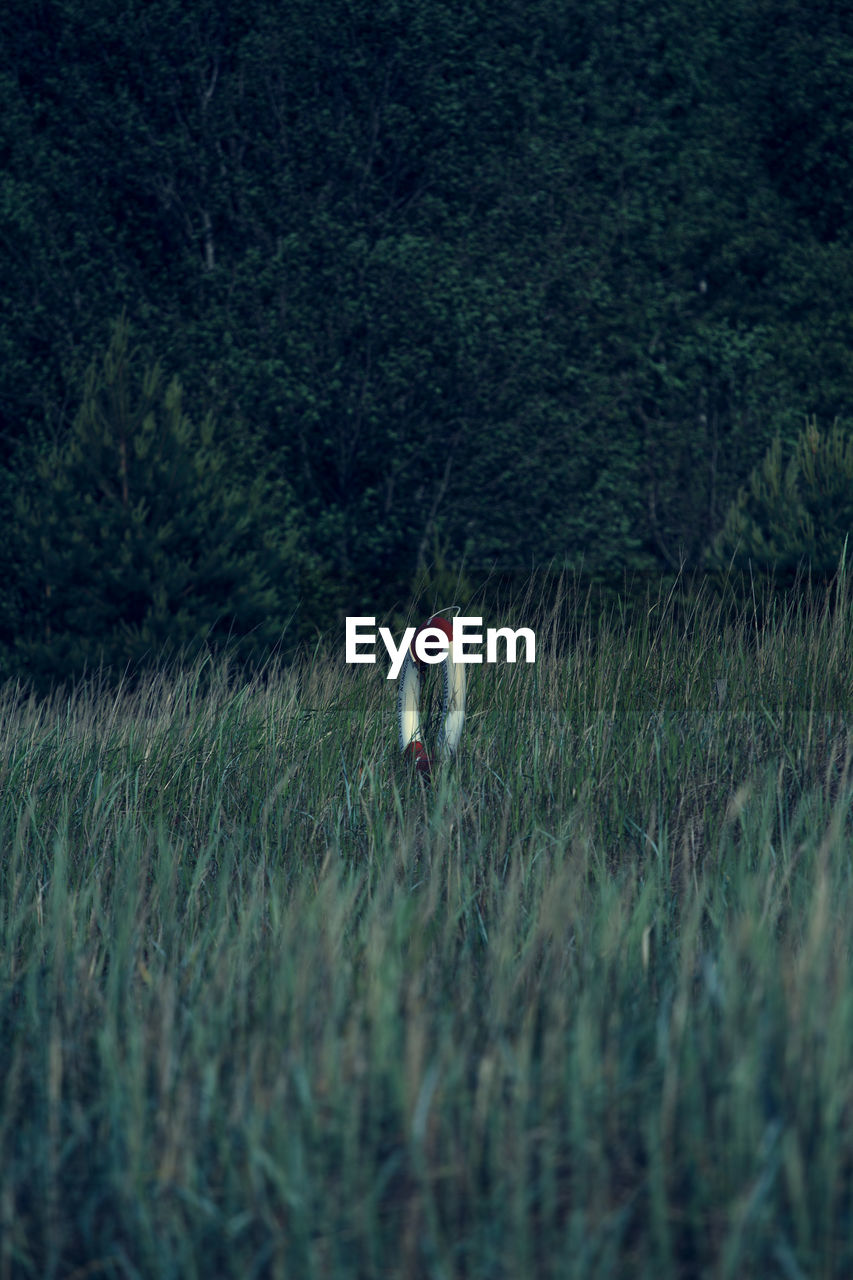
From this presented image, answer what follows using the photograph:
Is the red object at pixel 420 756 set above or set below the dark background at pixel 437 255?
below

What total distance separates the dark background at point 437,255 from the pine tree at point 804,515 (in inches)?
265

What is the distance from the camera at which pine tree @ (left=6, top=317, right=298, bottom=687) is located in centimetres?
1365

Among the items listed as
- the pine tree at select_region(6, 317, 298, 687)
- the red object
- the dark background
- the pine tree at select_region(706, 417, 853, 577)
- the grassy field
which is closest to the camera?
the grassy field

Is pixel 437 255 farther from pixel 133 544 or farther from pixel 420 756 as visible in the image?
pixel 420 756

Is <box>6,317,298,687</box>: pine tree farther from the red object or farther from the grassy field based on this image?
the grassy field

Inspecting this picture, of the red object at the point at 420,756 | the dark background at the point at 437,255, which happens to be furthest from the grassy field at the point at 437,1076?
the dark background at the point at 437,255

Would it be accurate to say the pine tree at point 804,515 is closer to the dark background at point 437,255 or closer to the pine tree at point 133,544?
the pine tree at point 133,544

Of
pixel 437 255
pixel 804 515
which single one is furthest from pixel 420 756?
pixel 437 255

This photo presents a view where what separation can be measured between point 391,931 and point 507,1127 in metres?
0.73

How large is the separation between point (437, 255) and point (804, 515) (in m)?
9.92

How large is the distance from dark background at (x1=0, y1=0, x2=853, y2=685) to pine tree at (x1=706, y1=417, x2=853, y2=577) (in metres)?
6.74

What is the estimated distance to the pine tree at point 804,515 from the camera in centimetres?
1165

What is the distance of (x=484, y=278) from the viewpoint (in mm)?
20500

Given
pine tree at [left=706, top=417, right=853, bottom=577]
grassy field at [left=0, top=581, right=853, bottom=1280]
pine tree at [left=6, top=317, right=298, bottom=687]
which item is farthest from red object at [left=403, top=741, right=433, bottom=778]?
pine tree at [left=6, top=317, right=298, bottom=687]
